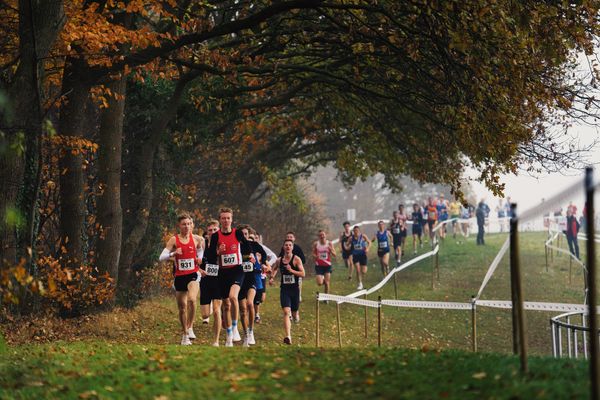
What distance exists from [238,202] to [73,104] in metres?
18.8

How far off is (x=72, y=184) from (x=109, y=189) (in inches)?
43.3

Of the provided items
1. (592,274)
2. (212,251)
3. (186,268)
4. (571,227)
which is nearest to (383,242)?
(571,227)

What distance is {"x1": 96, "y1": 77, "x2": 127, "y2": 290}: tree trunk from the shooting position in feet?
62.4

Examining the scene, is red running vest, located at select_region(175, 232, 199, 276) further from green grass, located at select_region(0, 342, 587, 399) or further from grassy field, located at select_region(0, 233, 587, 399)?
green grass, located at select_region(0, 342, 587, 399)

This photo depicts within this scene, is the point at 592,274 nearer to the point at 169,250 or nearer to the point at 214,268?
the point at 214,268

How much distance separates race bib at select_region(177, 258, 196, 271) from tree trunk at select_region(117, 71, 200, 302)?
6170 millimetres

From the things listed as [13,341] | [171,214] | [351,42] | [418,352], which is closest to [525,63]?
[351,42]

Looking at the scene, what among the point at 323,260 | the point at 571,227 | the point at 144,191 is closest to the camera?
the point at 144,191

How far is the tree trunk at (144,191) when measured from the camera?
66.5ft

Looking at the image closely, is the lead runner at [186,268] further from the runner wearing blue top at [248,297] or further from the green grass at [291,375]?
the green grass at [291,375]

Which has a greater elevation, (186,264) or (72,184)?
(72,184)

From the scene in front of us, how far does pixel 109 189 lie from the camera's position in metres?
19.1

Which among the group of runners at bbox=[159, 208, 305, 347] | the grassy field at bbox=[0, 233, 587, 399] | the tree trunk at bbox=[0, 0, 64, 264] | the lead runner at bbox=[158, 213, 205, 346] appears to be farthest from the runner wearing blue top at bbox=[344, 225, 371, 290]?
the tree trunk at bbox=[0, 0, 64, 264]

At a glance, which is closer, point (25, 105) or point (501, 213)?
point (25, 105)
